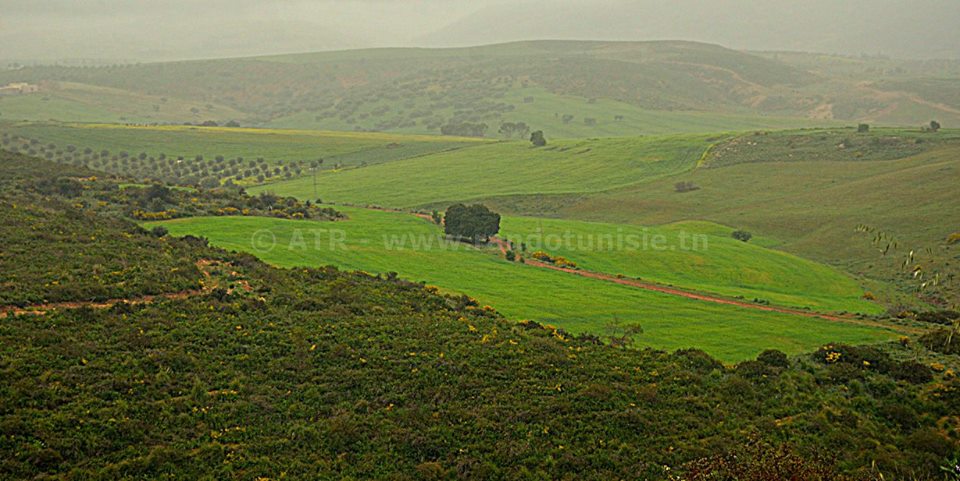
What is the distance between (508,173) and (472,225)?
6477cm

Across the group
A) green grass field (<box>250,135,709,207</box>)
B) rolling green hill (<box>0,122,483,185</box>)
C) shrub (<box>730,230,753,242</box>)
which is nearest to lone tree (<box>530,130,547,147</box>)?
green grass field (<box>250,135,709,207</box>)

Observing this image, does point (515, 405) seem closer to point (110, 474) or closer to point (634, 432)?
point (634, 432)

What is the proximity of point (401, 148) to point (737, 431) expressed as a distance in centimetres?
14482

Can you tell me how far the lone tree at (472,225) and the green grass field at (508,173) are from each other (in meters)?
40.0

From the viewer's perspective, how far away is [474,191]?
117 meters

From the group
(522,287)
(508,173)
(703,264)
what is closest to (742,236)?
(703,264)

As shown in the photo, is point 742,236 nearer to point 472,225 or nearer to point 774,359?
point 472,225

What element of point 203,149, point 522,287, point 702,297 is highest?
point 203,149

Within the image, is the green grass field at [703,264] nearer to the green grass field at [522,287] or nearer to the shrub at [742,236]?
the green grass field at [522,287]

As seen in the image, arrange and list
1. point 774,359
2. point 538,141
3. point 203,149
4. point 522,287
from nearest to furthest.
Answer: point 774,359 < point 522,287 < point 203,149 < point 538,141

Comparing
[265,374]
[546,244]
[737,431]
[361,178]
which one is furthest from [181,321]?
[361,178]

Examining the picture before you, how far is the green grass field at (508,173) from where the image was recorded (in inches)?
4528

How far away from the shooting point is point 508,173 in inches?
5094

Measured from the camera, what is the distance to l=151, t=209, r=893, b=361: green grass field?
36.7 m
